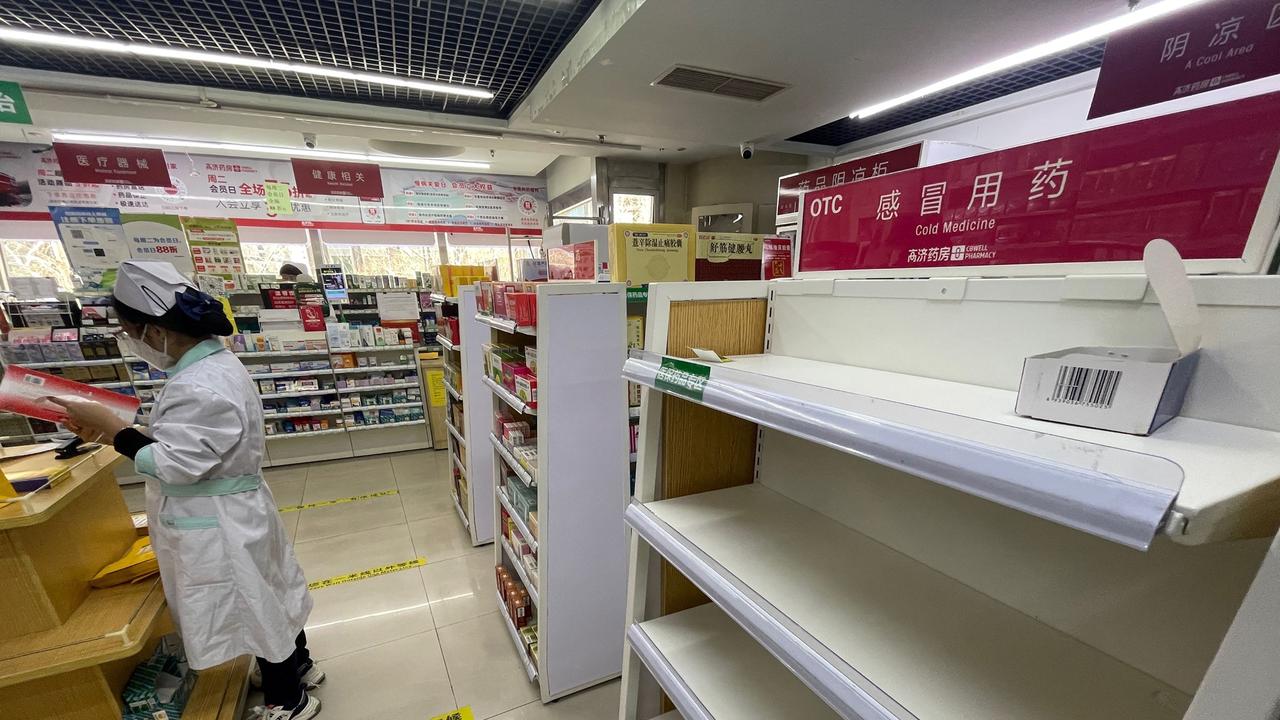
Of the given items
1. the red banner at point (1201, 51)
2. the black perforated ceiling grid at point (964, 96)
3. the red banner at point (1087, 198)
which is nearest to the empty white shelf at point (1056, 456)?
the red banner at point (1087, 198)

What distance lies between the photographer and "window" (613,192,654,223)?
6.68 meters

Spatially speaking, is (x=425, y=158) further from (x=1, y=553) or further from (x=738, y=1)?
(x=1, y=553)

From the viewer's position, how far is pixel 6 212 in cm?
605

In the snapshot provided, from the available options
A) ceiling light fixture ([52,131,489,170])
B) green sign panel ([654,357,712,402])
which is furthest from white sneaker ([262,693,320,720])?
ceiling light fixture ([52,131,489,170])

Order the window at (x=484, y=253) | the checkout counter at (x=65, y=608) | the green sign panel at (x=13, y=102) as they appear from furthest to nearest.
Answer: the window at (x=484, y=253) < the green sign panel at (x=13, y=102) < the checkout counter at (x=65, y=608)

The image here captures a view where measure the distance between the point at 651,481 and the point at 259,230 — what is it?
864 cm

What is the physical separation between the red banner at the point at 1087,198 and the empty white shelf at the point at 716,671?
1000mm

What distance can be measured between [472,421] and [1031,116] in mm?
5784

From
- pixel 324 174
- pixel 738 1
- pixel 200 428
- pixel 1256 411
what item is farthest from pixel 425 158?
pixel 1256 411

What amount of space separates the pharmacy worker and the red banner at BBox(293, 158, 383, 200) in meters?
4.17

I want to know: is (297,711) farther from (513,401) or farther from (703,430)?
(703,430)

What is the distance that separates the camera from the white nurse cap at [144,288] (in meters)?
1.70

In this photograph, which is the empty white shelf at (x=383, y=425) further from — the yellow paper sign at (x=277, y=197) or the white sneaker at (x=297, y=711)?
the white sneaker at (x=297, y=711)

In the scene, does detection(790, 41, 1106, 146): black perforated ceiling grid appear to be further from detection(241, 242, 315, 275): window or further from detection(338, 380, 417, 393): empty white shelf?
detection(241, 242, 315, 275): window
